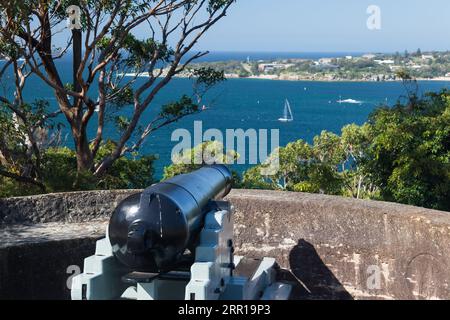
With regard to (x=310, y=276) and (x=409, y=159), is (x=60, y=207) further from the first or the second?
(x=409, y=159)

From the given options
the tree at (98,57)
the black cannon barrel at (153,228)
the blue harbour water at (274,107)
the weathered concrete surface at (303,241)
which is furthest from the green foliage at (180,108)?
the blue harbour water at (274,107)

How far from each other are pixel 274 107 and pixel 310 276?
282 feet

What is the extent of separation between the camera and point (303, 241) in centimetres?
547

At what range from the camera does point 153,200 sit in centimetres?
368

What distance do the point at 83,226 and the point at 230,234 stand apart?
1738 mm

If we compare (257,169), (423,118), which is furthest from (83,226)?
(257,169)

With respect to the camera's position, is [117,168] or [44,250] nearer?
[44,250]

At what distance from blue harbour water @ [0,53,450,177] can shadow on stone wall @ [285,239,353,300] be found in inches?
1377

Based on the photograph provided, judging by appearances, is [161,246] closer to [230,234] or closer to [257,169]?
[230,234]

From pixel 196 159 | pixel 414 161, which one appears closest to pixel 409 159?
pixel 414 161

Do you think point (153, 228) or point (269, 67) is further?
point (269, 67)

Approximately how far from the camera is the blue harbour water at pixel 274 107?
6009 centimetres

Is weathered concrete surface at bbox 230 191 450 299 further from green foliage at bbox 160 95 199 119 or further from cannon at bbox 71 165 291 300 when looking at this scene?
green foliage at bbox 160 95 199 119

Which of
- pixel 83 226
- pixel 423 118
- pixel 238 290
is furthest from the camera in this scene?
pixel 423 118
